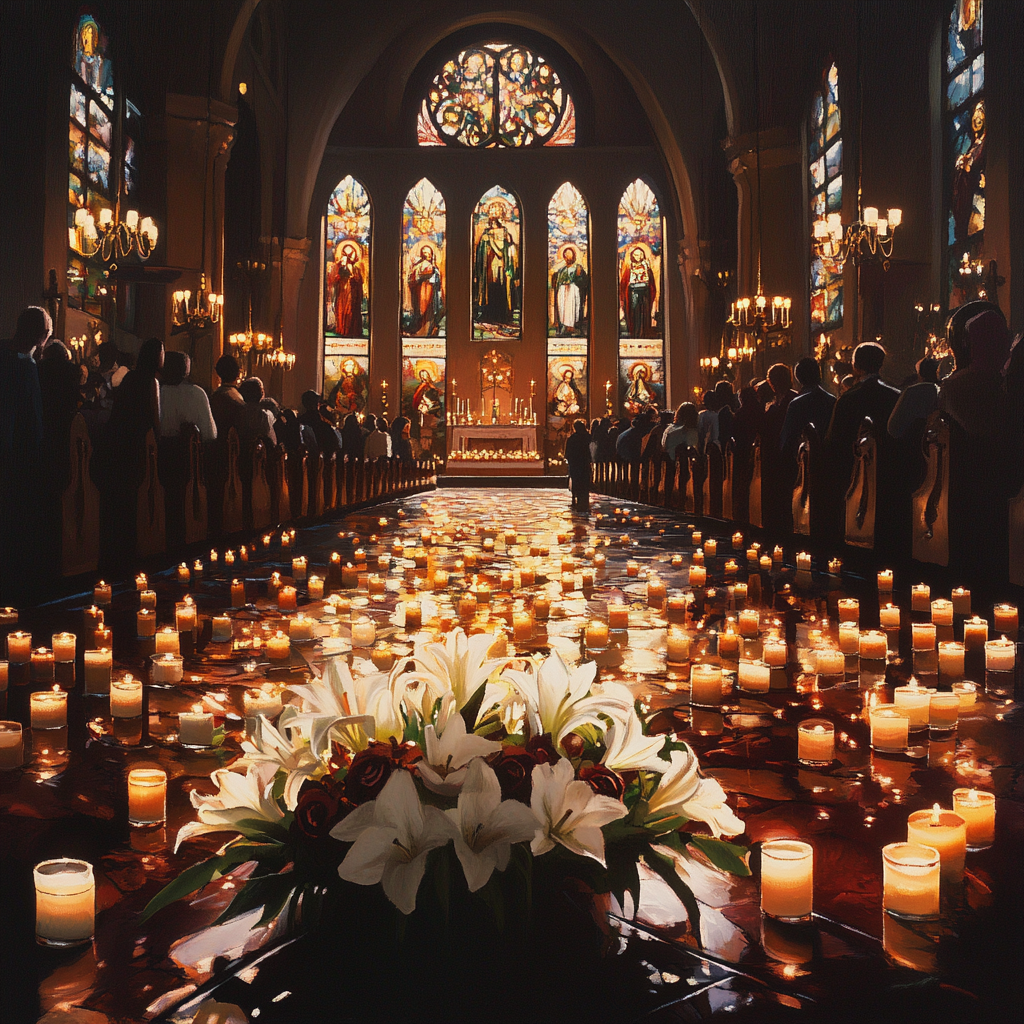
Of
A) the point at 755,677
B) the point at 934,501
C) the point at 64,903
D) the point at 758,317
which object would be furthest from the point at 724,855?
the point at 758,317

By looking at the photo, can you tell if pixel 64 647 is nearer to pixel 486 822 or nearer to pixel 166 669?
pixel 166 669

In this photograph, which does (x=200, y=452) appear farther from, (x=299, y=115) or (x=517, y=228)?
(x=517, y=228)

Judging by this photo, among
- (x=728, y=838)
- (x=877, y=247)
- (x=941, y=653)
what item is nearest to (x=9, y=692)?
(x=728, y=838)

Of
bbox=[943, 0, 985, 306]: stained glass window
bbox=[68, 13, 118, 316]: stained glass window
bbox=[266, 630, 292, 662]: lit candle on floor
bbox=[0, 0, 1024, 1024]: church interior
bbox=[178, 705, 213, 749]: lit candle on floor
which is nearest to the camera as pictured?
bbox=[0, 0, 1024, 1024]: church interior

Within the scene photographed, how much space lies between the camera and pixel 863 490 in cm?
751

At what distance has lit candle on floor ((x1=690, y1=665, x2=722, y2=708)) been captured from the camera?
330 centimetres

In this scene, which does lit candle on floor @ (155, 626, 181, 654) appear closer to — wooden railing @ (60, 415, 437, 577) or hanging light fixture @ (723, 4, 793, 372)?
wooden railing @ (60, 415, 437, 577)

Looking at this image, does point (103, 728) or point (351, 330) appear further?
point (351, 330)

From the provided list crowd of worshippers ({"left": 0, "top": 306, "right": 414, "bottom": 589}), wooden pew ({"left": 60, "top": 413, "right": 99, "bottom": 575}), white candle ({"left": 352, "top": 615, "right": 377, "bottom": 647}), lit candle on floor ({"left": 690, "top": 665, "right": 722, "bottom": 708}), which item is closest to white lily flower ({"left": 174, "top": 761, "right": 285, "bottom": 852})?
lit candle on floor ({"left": 690, "top": 665, "right": 722, "bottom": 708})

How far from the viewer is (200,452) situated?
27.7 ft

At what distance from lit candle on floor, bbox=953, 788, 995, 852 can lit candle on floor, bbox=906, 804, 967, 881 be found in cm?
20

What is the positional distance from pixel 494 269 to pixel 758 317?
13980mm

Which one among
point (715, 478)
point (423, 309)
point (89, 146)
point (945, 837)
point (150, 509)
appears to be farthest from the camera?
point (423, 309)

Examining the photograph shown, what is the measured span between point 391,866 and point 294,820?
0.18m
